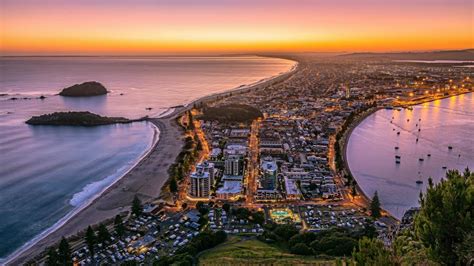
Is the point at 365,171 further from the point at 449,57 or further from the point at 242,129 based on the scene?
the point at 449,57

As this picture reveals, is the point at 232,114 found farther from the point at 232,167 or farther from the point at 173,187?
the point at 173,187

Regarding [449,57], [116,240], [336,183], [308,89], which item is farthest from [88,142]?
[449,57]

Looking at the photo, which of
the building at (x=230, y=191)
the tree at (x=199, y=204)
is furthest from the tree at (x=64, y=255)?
the building at (x=230, y=191)

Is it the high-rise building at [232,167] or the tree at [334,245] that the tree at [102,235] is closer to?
the tree at [334,245]

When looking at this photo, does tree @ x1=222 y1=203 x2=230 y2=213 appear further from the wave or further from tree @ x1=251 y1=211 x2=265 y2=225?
the wave

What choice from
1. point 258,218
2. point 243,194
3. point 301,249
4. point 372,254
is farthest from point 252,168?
point 372,254
